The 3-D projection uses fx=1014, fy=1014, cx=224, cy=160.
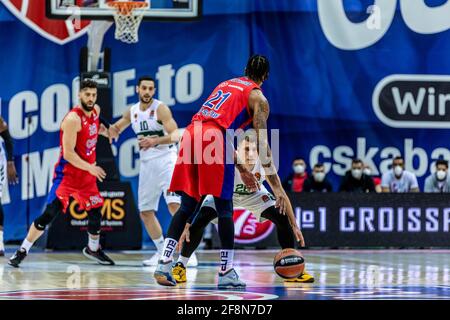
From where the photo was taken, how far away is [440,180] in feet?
55.5

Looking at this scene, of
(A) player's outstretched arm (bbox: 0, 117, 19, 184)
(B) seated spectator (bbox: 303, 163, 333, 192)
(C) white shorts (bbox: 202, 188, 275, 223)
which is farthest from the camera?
(B) seated spectator (bbox: 303, 163, 333, 192)

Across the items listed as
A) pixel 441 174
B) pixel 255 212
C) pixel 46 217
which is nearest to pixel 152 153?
pixel 46 217

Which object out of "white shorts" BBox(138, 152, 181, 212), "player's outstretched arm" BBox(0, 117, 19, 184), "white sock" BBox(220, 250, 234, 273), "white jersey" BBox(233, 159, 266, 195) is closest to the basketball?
"white jersey" BBox(233, 159, 266, 195)

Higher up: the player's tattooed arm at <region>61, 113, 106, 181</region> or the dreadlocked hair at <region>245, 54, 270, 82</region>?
the dreadlocked hair at <region>245, 54, 270, 82</region>

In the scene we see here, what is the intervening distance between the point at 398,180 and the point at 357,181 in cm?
79

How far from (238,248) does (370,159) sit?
3.30 metres

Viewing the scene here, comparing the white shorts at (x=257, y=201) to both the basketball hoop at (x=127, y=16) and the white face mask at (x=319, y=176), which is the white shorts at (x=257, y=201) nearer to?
the basketball hoop at (x=127, y=16)

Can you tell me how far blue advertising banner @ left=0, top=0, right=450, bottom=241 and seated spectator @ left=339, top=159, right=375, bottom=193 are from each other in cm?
75

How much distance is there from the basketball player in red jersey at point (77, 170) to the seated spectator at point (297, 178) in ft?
18.0

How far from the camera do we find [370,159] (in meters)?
17.5

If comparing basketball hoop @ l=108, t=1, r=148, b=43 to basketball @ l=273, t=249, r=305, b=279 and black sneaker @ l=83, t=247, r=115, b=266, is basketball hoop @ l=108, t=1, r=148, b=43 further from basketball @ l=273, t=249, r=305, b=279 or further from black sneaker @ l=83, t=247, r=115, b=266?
basketball @ l=273, t=249, r=305, b=279

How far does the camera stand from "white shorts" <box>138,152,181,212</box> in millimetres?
12141

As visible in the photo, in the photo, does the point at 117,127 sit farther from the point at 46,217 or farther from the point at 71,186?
the point at 46,217

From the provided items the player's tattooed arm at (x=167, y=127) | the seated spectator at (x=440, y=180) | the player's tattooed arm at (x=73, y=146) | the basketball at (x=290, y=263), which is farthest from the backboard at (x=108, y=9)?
the basketball at (x=290, y=263)
